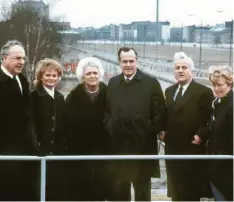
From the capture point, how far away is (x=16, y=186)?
288 cm

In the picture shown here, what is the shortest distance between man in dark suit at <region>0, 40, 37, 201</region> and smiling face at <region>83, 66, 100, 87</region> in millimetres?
337

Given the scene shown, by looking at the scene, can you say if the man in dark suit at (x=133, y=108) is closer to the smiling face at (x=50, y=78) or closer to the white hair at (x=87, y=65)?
the white hair at (x=87, y=65)

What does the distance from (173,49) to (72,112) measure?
785 millimetres

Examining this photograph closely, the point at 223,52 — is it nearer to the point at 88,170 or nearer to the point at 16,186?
the point at 88,170

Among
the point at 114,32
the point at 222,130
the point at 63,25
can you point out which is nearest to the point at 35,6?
the point at 63,25

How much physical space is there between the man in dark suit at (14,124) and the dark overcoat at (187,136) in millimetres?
794

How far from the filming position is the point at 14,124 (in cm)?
278

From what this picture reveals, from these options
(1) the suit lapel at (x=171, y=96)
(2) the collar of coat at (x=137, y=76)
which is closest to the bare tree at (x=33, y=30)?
(2) the collar of coat at (x=137, y=76)

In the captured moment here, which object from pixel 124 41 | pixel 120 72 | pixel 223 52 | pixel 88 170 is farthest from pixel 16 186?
pixel 223 52

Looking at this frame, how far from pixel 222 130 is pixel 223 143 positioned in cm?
8

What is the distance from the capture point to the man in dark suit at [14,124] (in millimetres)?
2737

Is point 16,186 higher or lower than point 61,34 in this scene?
lower

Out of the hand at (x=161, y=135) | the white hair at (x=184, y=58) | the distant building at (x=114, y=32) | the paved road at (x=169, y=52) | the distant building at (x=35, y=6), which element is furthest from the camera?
the distant building at (x=35, y=6)

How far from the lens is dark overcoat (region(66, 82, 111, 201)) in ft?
9.32
